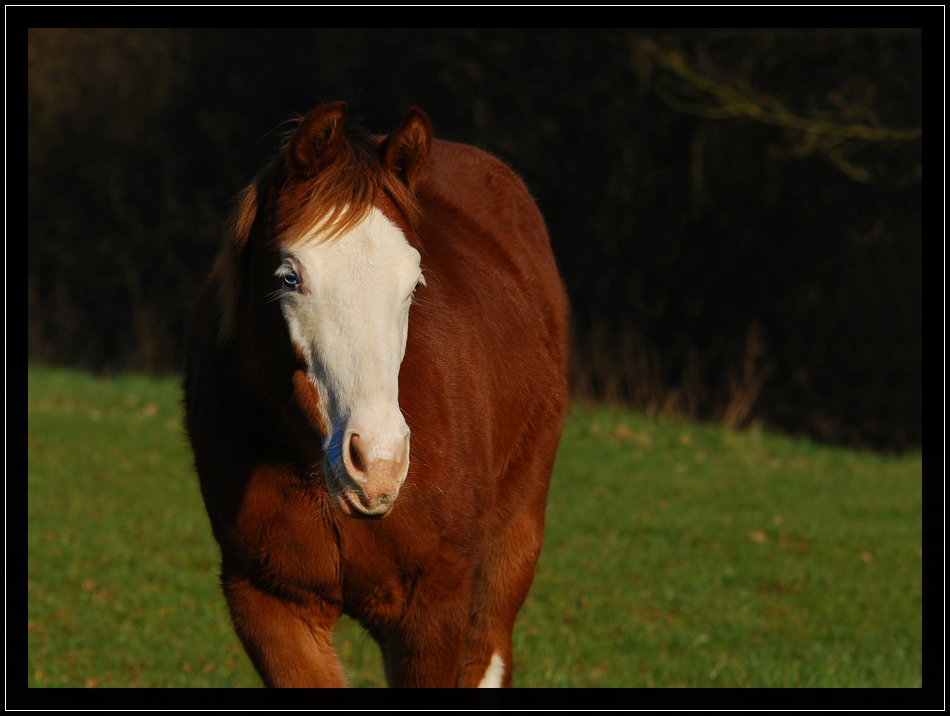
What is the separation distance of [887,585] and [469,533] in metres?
5.21

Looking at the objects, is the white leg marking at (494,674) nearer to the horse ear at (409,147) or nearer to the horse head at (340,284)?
the horse head at (340,284)

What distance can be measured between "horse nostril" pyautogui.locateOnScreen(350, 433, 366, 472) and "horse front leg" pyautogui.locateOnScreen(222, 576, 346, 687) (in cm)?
94

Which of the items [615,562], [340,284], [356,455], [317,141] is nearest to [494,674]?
[356,455]

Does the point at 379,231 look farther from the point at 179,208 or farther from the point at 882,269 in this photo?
the point at 179,208

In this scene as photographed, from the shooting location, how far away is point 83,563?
712 cm

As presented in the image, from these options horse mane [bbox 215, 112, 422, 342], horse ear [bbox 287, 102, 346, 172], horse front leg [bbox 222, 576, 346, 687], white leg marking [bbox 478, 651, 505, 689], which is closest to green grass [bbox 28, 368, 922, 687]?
white leg marking [bbox 478, 651, 505, 689]

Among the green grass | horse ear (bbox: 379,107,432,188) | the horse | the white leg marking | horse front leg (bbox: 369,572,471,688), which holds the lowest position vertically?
the green grass

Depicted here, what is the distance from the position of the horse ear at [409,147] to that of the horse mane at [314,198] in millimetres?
18

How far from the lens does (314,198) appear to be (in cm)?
276

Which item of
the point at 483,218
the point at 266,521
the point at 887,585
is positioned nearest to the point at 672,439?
the point at 887,585

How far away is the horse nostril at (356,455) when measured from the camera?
2493 millimetres

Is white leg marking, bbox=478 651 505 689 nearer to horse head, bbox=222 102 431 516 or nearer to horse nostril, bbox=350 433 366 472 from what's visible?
horse head, bbox=222 102 431 516

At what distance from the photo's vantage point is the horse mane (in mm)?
2750

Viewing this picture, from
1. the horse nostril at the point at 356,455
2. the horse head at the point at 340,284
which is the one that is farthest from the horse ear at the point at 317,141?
the horse nostril at the point at 356,455
